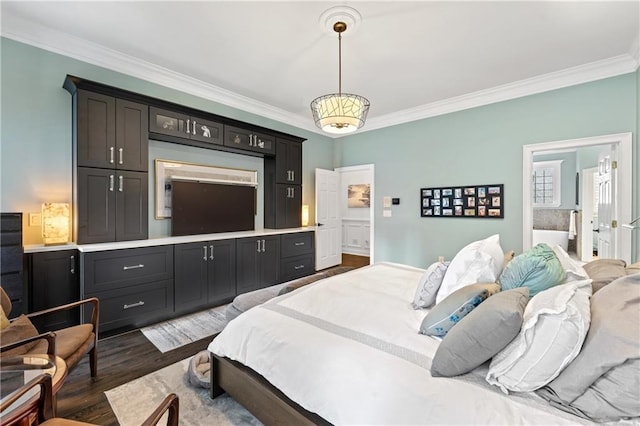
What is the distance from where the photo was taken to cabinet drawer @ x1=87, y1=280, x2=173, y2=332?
2.78m

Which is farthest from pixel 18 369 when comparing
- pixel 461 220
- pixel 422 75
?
pixel 461 220

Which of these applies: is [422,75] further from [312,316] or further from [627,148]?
[312,316]

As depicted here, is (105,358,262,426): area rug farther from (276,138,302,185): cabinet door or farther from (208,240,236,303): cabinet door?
(276,138,302,185): cabinet door

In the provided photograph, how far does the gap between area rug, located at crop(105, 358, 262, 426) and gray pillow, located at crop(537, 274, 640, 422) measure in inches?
62.9

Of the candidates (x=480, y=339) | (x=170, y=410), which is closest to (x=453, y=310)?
(x=480, y=339)

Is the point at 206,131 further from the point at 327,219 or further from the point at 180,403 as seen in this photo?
the point at 180,403

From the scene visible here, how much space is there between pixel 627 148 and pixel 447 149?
2049 mm

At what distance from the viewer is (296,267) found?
187 inches

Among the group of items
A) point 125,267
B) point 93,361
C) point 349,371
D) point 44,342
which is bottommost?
point 93,361

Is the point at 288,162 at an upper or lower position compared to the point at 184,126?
lower

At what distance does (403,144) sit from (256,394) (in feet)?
15.3

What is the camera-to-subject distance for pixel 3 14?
2.48m

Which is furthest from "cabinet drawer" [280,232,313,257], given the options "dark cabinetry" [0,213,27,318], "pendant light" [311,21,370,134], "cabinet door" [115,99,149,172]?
"dark cabinetry" [0,213,27,318]

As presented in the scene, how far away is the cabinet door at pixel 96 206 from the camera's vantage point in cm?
281
